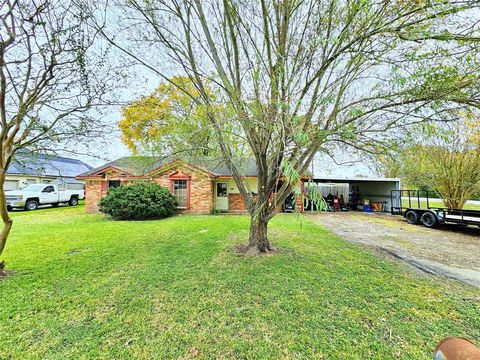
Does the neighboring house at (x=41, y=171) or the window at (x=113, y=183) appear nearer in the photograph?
the neighboring house at (x=41, y=171)

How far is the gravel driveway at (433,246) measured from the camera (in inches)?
196

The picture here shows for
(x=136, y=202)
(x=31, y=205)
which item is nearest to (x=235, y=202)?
(x=136, y=202)

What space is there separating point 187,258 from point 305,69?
5.06m

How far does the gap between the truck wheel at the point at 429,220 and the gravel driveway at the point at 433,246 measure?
31 cm

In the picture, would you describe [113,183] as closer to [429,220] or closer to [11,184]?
[11,184]

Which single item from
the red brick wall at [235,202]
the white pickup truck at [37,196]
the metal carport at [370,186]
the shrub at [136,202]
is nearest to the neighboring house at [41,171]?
the white pickup truck at [37,196]

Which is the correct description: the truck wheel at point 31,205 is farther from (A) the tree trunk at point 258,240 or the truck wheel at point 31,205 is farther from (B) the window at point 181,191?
(A) the tree trunk at point 258,240

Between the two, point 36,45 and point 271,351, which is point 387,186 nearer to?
point 271,351

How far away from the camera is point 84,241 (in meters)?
7.07

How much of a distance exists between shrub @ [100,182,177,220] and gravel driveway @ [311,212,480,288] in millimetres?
8764

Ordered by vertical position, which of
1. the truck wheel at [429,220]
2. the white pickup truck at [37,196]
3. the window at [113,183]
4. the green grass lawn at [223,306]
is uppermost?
the window at [113,183]

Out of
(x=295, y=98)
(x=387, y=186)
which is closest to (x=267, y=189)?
(x=295, y=98)

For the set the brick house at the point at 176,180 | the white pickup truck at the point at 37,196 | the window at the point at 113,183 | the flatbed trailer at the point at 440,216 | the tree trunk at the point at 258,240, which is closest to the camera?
the tree trunk at the point at 258,240

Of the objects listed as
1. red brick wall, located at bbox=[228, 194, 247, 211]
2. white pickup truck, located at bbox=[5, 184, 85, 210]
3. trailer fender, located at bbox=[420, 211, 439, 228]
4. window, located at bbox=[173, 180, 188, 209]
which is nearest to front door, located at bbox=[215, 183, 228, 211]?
red brick wall, located at bbox=[228, 194, 247, 211]
